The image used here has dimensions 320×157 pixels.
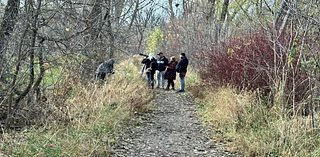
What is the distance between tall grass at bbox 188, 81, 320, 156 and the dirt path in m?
0.37

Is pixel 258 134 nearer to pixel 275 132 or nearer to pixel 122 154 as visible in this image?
pixel 275 132

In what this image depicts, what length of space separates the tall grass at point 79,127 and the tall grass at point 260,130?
7.35ft

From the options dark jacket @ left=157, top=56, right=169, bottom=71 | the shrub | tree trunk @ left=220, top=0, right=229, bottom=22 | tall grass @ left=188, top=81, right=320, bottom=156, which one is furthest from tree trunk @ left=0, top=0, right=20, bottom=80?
tree trunk @ left=220, top=0, right=229, bottom=22

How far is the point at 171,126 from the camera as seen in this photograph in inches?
273

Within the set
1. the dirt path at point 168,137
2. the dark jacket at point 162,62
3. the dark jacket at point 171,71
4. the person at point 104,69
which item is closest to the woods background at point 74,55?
the person at point 104,69

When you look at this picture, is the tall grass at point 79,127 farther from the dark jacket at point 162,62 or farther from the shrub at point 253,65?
the dark jacket at point 162,62

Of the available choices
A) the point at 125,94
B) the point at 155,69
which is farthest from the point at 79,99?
the point at 155,69

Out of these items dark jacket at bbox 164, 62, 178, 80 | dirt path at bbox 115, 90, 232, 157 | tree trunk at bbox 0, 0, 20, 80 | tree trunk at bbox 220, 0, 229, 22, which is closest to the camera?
tree trunk at bbox 0, 0, 20, 80

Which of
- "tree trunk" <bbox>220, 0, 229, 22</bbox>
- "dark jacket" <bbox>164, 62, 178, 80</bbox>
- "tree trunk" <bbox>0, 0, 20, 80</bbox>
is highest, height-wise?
"tree trunk" <bbox>220, 0, 229, 22</bbox>

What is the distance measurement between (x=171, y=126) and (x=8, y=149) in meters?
4.05

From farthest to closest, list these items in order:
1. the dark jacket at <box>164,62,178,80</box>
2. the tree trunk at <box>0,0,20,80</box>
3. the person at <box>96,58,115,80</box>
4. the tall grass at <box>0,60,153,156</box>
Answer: the dark jacket at <box>164,62,178,80</box> → the person at <box>96,58,115,80</box> → the tree trunk at <box>0,0,20,80</box> → the tall grass at <box>0,60,153,156</box>

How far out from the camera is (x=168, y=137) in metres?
6.00

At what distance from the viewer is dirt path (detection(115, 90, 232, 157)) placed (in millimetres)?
5108

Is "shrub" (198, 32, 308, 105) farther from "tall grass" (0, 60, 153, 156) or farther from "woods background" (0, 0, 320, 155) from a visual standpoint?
"tall grass" (0, 60, 153, 156)
